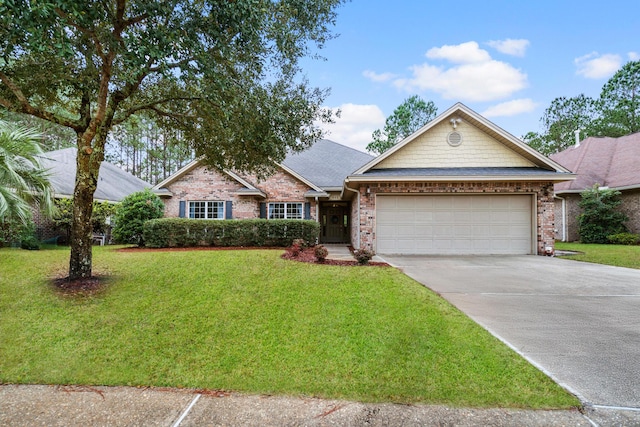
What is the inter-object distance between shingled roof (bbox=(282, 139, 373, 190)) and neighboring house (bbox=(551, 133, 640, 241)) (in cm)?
1084

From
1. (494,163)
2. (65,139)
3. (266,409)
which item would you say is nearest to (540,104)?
(494,163)

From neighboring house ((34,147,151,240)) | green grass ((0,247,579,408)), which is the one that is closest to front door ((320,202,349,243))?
neighboring house ((34,147,151,240))

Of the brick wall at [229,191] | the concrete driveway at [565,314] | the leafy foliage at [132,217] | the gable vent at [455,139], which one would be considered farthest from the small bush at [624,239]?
the leafy foliage at [132,217]

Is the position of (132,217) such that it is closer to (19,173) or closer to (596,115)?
(19,173)

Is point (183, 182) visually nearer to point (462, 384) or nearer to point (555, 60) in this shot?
point (462, 384)

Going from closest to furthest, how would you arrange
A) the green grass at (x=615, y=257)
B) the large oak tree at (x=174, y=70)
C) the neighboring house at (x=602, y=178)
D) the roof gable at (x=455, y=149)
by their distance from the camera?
1. the large oak tree at (x=174, y=70)
2. the green grass at (x=615, y=257)
3. the roof gable at (x=455, y=149)
4. the neighboring house at (x=602, y=178)

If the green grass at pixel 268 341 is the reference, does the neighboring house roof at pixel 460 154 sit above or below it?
above

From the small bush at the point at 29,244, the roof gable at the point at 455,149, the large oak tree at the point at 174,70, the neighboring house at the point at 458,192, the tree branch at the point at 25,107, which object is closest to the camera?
the large oak tree at the point at 174,70

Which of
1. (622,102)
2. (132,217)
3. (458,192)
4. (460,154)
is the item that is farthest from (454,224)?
(622,102)

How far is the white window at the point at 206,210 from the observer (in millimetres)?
15422

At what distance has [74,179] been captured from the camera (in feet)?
52.3

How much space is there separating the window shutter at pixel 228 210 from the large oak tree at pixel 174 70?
24.4 ft

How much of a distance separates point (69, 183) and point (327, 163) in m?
12.6

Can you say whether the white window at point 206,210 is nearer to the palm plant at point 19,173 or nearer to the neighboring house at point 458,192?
the neighboring house at point 458,192
